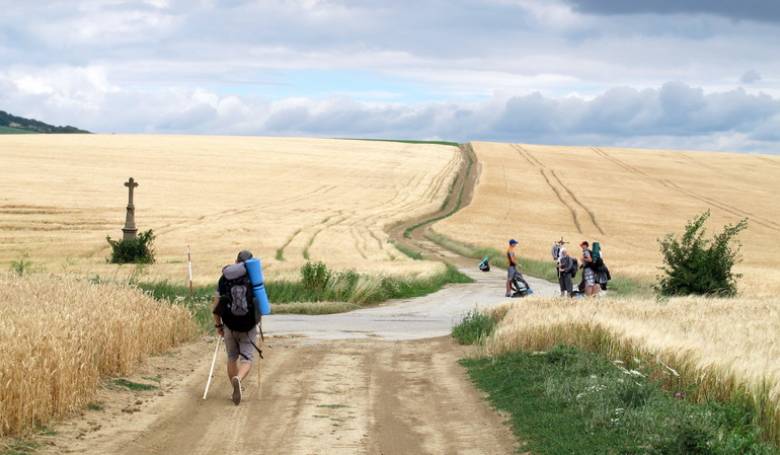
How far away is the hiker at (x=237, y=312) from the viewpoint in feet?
41.9

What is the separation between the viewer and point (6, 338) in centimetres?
1059

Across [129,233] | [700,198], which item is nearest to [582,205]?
[700,198]

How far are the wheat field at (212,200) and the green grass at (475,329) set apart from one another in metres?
Answer: 12.1

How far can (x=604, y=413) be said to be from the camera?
398 inches

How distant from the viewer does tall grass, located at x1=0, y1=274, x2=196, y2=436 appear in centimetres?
998

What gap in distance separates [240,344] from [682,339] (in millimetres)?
5761

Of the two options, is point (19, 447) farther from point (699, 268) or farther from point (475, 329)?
point (699, 268)

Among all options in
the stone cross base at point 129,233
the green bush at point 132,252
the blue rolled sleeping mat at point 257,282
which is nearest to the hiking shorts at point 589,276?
the blue rolled sleeping mat at point 257,282

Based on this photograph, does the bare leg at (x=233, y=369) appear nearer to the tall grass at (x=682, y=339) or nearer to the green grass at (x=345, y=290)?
Answer: the tall grass at (x=682, y=339)

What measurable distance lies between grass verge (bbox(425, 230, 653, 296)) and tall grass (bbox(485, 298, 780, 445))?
41.5 ft

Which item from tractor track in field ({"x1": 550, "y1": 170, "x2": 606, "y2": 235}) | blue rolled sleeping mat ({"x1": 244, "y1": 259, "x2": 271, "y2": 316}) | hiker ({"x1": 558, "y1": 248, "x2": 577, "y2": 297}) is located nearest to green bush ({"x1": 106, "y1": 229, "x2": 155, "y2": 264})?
hiker ({"x1": 558, "y1": 248, "x2": 577, "y2": 297})

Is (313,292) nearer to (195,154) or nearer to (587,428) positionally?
(587,428)

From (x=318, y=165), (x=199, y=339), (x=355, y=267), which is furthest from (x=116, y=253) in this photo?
(x=318, y=165)

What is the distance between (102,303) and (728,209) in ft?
225
